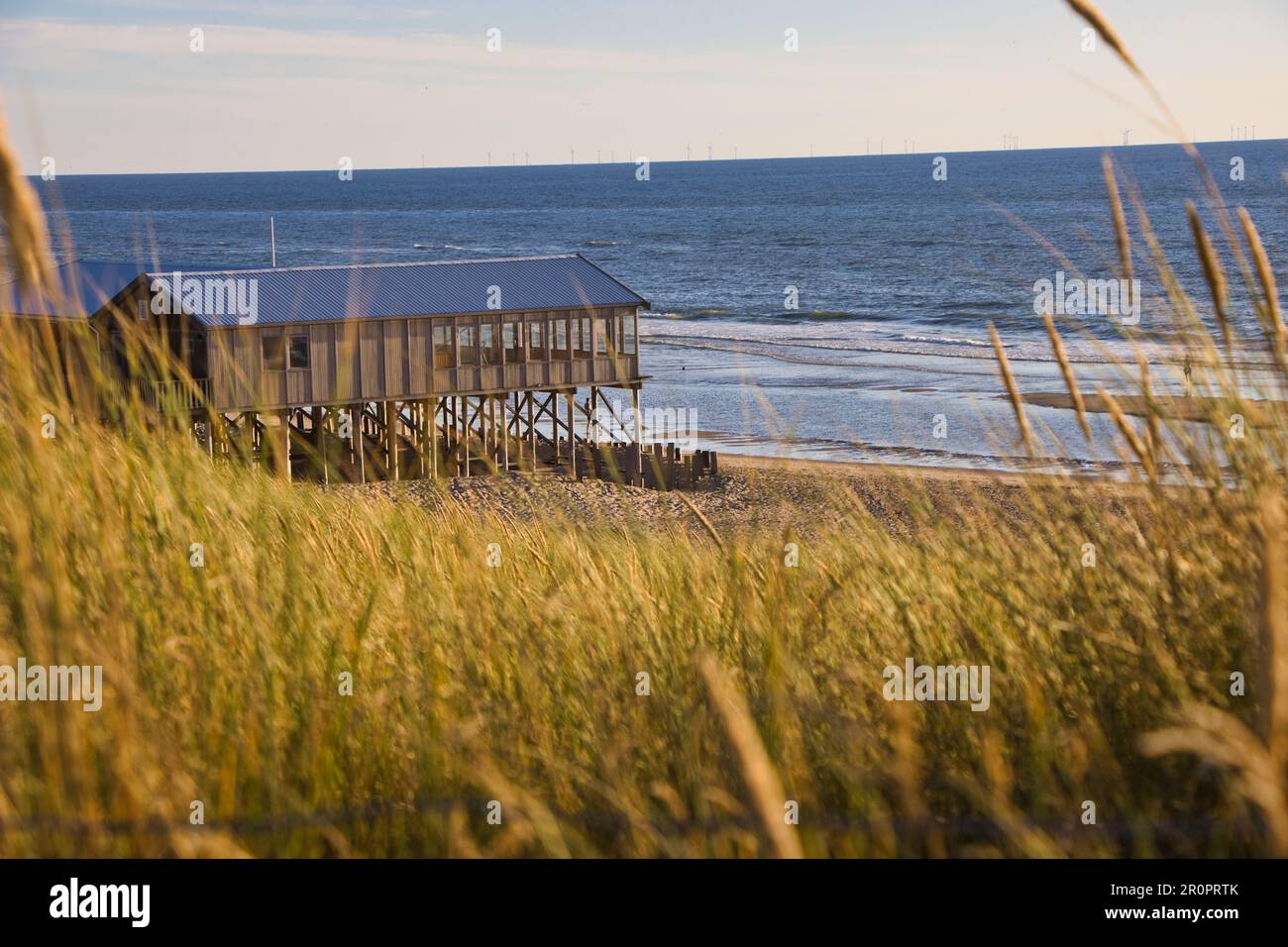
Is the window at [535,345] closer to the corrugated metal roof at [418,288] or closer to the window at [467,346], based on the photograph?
the corrugated metal roof at [418,288]

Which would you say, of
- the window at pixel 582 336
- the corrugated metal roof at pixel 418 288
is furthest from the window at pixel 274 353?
the window at pixel 582 336

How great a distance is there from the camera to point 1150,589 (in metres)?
2.78

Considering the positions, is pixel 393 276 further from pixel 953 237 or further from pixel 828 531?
pixel 953 237

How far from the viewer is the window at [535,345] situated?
35.2 metres

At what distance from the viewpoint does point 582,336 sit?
3578 centimetres

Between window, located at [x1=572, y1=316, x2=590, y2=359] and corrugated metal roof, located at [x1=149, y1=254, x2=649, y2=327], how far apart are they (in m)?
0.81

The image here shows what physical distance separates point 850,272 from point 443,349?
5860 cm

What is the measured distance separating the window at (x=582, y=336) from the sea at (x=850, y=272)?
14.9 ft

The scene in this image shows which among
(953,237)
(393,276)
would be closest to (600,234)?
(953,237)

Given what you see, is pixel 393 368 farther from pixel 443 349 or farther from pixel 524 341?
pixel 524 341

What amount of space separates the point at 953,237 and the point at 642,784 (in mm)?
110792

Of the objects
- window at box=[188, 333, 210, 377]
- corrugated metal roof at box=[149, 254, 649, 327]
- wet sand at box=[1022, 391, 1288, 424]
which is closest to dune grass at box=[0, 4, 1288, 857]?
wet sand at box=[1022, 391, 1288, 424]

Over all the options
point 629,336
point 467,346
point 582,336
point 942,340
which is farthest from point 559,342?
point 942,340

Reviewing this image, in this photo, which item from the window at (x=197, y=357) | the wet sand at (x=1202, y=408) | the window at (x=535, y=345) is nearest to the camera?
the wet sand at (x=1202, y=408)
